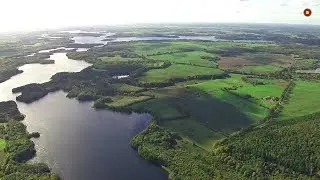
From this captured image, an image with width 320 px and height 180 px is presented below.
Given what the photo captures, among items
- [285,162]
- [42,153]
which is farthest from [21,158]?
[285,162]

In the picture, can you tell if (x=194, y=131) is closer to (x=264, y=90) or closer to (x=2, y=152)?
(x=2, y=152)

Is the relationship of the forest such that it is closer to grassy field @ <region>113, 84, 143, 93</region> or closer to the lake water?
grassy field @ <region>113, 84, 143, 93</region>

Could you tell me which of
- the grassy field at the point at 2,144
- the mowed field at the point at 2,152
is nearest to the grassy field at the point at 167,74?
the grassy field at the point at 2,144

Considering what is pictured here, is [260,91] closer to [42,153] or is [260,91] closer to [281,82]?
[281,82]

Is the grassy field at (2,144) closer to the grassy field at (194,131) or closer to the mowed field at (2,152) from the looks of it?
the mowed field at (2,152)

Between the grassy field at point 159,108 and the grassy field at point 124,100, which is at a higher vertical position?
the grassy field at point 159,108

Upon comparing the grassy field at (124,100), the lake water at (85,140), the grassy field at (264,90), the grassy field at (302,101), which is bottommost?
the lake water at (85,140)

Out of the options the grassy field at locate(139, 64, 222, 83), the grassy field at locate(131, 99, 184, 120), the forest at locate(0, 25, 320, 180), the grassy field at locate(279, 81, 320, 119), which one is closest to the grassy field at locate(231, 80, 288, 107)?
the forest at locate(0, 25, 320, 180)
